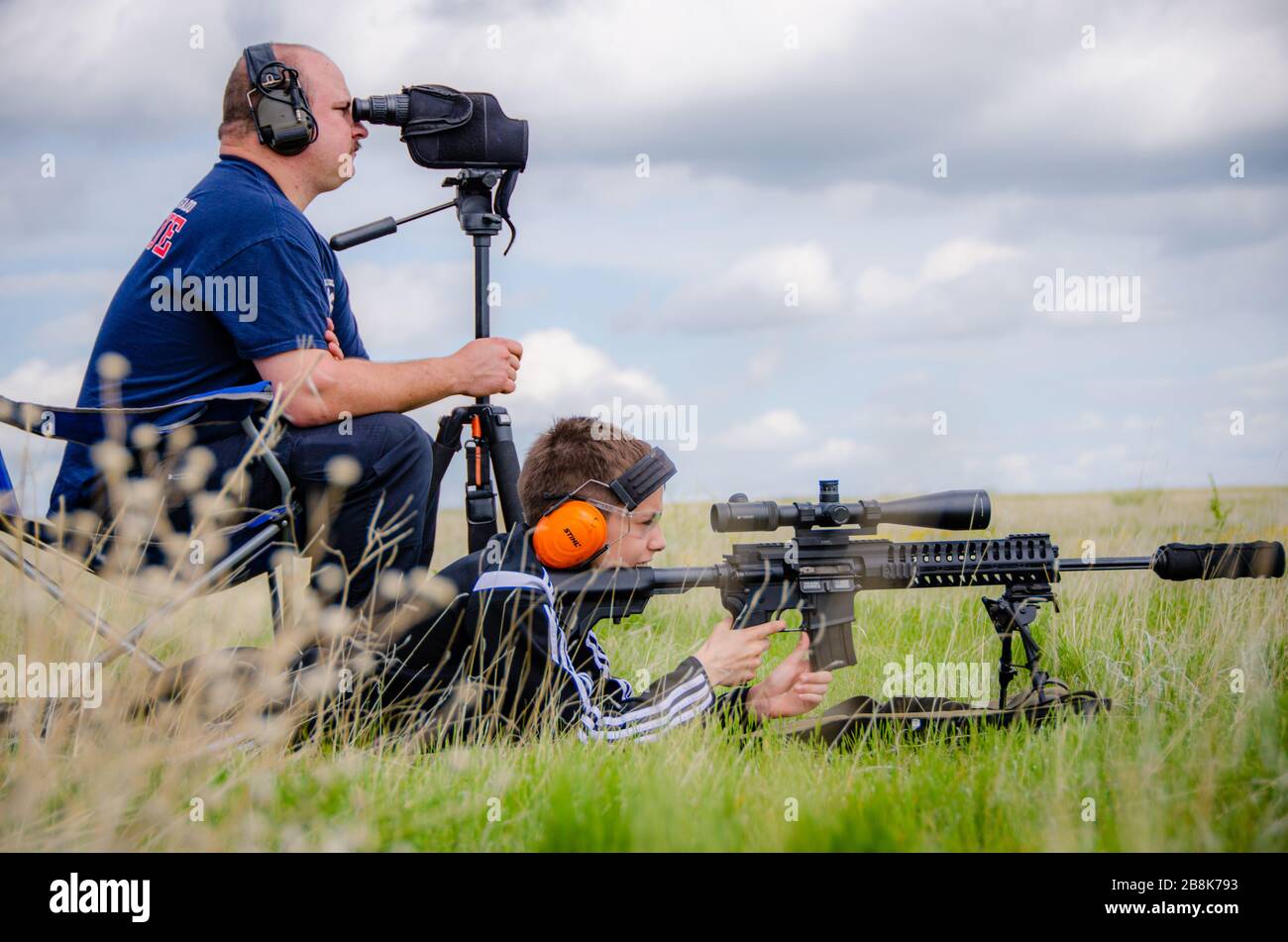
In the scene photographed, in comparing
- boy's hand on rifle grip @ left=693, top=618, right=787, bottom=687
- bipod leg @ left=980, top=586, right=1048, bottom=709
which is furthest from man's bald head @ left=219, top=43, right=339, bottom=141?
bipod leg @ left=980, top=586, right=1048, bottom=709

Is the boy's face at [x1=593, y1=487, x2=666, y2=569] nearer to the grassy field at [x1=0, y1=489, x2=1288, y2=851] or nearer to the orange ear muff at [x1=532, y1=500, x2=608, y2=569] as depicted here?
the orange ear muff at [x1=532, y1=500, x2=608, y2=569]

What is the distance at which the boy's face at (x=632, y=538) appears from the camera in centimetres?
380

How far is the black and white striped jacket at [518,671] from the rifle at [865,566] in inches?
11.6

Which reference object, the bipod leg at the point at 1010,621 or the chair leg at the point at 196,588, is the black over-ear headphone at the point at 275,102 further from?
the bipod leg at the point at 1010,621

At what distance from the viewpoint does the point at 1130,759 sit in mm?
3340

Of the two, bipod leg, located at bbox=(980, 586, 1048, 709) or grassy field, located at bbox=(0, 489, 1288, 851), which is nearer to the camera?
grassy field, located at bbox=(0, 489, 1288, 851)

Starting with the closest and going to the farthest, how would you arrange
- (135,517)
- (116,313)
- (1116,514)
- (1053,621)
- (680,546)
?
(135,517)
(116,313)
(1053,621)
(680,546)
(1116,514)

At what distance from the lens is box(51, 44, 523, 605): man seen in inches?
158

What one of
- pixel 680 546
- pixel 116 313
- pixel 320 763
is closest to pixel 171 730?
pixel 320 763

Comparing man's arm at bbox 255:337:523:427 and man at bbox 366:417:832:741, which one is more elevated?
man's arm at bbox 255:337:523:427

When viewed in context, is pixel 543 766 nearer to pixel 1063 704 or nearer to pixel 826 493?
pixel 826 493

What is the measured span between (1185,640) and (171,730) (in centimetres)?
424

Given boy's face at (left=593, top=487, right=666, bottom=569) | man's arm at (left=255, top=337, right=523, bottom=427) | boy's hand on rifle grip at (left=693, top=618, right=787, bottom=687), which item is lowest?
boy's hand on rifle grip at (left=693, top=618, right=787, bottom=687)

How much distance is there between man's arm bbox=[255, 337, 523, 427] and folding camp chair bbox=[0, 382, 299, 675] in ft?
0.75
